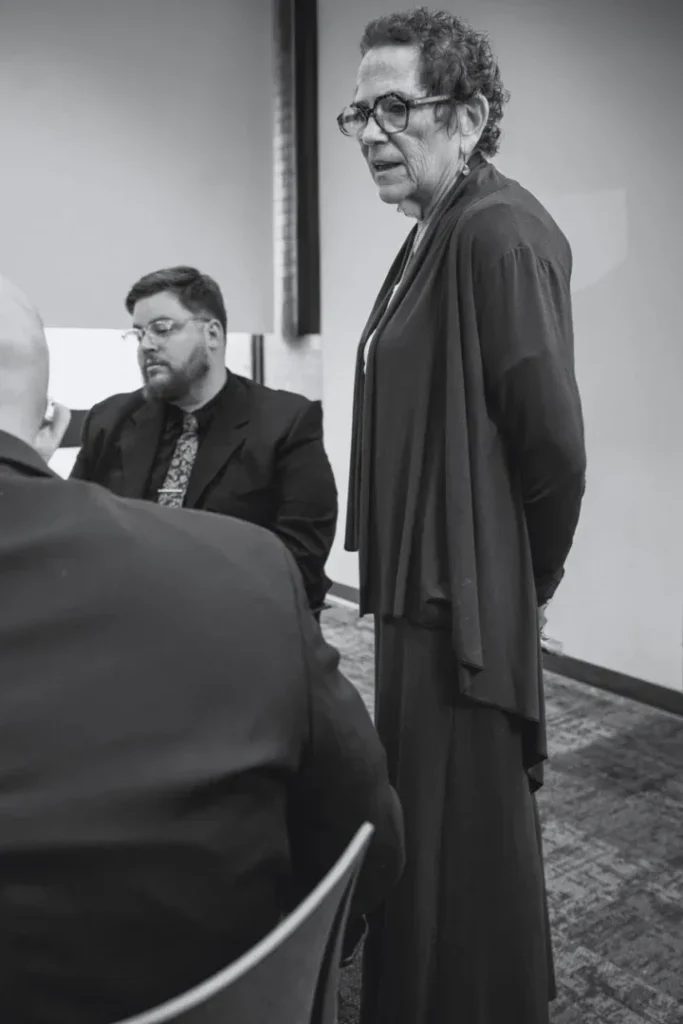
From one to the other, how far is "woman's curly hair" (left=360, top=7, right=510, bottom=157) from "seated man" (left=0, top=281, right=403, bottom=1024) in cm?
78

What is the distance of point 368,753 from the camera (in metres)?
0.75

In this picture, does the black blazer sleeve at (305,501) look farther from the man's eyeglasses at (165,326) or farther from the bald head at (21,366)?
the bald head at (21,366)

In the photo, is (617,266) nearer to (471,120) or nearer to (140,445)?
(140,445)

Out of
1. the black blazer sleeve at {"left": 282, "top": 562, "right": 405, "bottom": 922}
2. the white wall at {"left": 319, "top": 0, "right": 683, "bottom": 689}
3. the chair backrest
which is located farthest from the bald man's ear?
the white wall at {"left": 319, "top": 0, "right": 683, "bottom": 689}

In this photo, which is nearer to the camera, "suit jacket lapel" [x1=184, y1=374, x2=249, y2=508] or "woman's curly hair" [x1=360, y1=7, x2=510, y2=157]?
"woman's curly hair" [x1=360, y1=7, x2=510, y2=157]

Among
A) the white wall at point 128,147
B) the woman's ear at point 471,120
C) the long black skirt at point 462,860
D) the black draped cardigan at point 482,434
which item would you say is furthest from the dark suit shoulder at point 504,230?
the white wall at point 128,147

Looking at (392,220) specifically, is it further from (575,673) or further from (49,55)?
(575,673)

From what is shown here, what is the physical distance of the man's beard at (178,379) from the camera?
222cm

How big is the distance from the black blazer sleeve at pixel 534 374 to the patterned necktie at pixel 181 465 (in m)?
1.13

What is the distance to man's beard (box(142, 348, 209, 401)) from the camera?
7.29 feet

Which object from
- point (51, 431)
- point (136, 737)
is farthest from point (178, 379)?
point (136, 737)

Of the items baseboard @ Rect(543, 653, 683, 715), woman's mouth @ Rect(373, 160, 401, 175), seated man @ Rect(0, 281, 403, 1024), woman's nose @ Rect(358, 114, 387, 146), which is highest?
woman's nose @ Rect(358, 114, 387, 146)

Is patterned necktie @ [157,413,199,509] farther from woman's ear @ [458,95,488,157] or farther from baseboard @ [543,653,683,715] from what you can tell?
baseboard @ [543,653,683,715]

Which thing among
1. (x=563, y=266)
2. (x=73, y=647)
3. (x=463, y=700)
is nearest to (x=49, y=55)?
(x=563, y=266)
